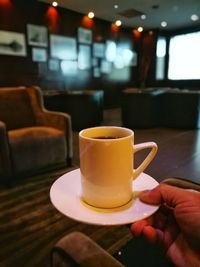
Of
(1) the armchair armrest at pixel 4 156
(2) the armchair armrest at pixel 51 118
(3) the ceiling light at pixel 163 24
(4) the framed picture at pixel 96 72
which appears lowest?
(1) the armchair armrest at pixel 4 156

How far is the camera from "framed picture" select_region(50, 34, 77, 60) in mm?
5195

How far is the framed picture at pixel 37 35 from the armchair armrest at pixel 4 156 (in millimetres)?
3429

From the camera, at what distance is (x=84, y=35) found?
579cm

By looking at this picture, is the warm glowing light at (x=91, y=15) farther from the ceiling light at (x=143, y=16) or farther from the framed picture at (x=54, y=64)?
the framed picture at (x=54, y=64)

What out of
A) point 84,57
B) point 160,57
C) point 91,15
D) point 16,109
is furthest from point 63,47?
point 160,57

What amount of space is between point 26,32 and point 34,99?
269 centimetres

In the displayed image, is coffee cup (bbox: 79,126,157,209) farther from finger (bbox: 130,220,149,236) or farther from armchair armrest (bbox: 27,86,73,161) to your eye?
armchair armrest (bbox: 27,86,73,161)

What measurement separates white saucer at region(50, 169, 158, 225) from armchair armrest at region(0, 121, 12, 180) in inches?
61.5

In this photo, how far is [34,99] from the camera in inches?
107

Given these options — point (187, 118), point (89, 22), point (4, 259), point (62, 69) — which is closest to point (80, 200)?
point (4, 259)

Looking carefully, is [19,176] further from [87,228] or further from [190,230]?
[190,230]

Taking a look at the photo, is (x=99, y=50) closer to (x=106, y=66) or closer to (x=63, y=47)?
(x=106, y=66)

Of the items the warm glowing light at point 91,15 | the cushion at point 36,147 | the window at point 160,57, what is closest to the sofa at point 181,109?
the cushion at point 36,147

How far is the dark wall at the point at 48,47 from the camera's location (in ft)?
14.8
